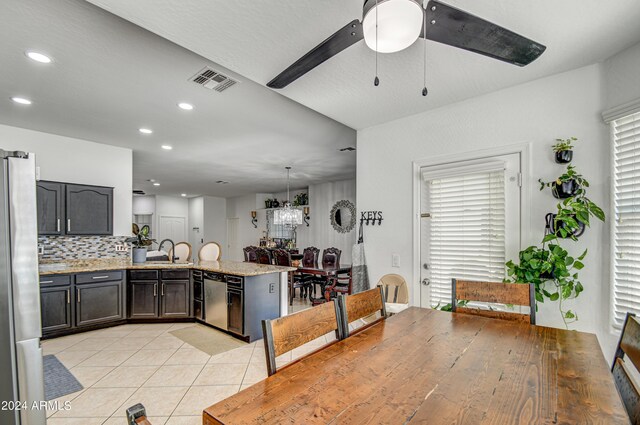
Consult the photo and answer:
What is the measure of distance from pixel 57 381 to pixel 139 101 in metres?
2.83

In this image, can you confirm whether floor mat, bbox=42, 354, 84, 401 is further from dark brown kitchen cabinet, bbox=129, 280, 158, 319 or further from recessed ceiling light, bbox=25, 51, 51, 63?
recessed ceiling light, bbox=25, 51, 51, 63

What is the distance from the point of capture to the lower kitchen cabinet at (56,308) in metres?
3.67

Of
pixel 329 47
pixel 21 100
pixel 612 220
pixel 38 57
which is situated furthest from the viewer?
pixel 21 100

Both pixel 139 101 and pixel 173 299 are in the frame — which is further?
pixel 173 299

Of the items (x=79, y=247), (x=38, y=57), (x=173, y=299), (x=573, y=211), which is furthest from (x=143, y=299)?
(x=573, y=211)

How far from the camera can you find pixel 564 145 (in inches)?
90.4

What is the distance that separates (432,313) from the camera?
201 centimetres

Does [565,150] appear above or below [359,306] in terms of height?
above

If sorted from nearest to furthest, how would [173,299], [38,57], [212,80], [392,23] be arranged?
1. [392,23]
2. [38,57]
3. [212,80]
4. [173,299]

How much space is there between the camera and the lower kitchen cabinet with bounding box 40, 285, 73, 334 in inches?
144

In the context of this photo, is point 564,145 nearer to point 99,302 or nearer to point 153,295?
point 153,295

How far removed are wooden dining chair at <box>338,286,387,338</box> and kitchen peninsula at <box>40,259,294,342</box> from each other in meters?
2.03

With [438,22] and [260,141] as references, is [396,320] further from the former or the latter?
[260,141]

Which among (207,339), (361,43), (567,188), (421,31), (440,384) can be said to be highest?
(361,43)
